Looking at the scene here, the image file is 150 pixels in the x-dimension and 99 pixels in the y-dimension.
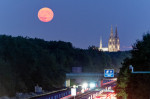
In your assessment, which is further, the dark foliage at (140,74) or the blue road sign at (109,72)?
the blue road sign at (109,72)

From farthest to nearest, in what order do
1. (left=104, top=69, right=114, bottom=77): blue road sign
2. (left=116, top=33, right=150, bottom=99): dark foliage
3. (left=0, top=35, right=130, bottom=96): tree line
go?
1. (left=0, top=35, right=130, bottom=96): tree line
2. (left=104, top=69, right=114, bottom=77): blue road sign
3. (left=116, top=33, right=150, bottom=99): dark foliage

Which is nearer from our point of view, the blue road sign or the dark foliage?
the dark foliage

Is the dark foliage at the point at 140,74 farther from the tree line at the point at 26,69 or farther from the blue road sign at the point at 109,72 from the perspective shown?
the tree line at the point at 26,69

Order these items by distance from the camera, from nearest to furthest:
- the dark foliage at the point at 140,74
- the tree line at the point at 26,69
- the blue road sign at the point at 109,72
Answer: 1. the dark foliage at the point at 140,74
2. the blue road sign at the point at 109,72
3. the tree line at the point at 26,69

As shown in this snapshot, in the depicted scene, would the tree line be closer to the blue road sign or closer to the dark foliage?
the blue road sign

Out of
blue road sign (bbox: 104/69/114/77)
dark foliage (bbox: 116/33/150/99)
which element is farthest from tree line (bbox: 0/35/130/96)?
dark foliage (bbox: 116/33/150/99)

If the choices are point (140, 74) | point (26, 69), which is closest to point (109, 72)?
point (140, 74)

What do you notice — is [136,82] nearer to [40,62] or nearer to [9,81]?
[9,81]

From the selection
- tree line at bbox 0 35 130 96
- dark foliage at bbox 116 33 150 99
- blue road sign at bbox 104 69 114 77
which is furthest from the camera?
tree line at bbox 0 35 130 96

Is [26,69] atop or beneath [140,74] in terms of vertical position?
atop

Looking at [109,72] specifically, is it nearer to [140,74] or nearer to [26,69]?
[140,74]

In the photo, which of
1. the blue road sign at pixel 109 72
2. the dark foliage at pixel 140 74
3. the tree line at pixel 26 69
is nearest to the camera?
the dark foliage at pixel 140 74

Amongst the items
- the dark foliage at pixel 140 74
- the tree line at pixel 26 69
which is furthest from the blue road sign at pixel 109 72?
the tree line at pixel 26 69

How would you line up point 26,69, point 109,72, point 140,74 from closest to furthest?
point 140,74
point 109,72
point 26,69
